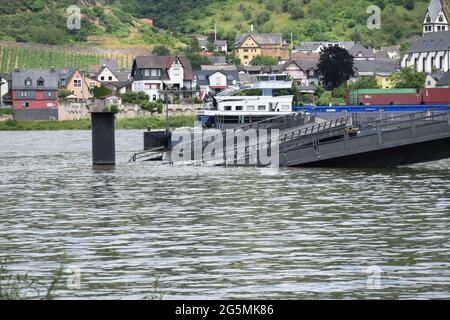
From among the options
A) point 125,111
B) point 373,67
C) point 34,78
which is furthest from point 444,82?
point 373,67

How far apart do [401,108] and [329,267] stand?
2534 inches

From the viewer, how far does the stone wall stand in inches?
5999

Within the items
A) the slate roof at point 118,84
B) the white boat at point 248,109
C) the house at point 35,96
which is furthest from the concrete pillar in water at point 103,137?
the slate roof at point 118,84

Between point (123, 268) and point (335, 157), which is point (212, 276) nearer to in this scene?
point (123, 268)

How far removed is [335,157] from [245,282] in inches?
1208

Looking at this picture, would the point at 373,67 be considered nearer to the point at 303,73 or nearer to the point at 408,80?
the point at 303,73

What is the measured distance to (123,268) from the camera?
2348 centimetres

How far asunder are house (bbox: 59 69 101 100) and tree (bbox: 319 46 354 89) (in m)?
→ 29.6

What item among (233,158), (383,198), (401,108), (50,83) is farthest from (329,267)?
(50,83)

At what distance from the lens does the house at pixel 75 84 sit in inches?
6718

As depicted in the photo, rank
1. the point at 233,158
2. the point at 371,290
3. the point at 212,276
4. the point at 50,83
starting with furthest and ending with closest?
1. the point at 50,83
2. the point at 233,158
3. the point at 212,276
4. the point at 371,290

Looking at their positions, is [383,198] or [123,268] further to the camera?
[383,198]

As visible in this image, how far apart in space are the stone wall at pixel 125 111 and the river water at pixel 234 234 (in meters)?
103
